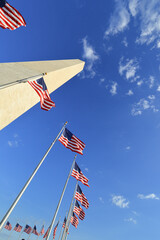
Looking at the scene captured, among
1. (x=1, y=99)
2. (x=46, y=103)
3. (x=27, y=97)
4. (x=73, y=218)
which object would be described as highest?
(x=27, y=97)

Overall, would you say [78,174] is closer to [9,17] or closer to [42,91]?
[42,91]

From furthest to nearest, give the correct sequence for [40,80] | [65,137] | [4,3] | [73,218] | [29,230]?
[29,230]
[73,218]
[65,137]
[40,80]
[4,3]

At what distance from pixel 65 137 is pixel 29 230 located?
35301 mm

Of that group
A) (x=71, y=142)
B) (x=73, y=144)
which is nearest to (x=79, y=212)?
(x=73, y=144)

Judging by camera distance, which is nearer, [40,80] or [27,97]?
[40,80]

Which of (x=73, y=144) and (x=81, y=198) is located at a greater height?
(x=73, y=144)

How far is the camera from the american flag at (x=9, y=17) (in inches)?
309

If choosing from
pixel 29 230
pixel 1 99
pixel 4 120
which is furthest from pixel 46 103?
pixel 29 230

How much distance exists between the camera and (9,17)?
8.05m

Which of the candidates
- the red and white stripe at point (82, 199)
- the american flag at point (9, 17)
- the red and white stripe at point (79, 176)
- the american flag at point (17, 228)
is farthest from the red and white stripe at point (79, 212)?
the american flag at point (17, 228)

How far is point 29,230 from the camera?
35.7 metres

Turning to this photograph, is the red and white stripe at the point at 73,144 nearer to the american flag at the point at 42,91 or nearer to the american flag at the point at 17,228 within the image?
the american flag at the point at 42,91

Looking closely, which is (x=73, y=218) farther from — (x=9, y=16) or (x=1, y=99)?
(x=9, y=16)

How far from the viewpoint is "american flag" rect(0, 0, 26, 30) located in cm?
786
